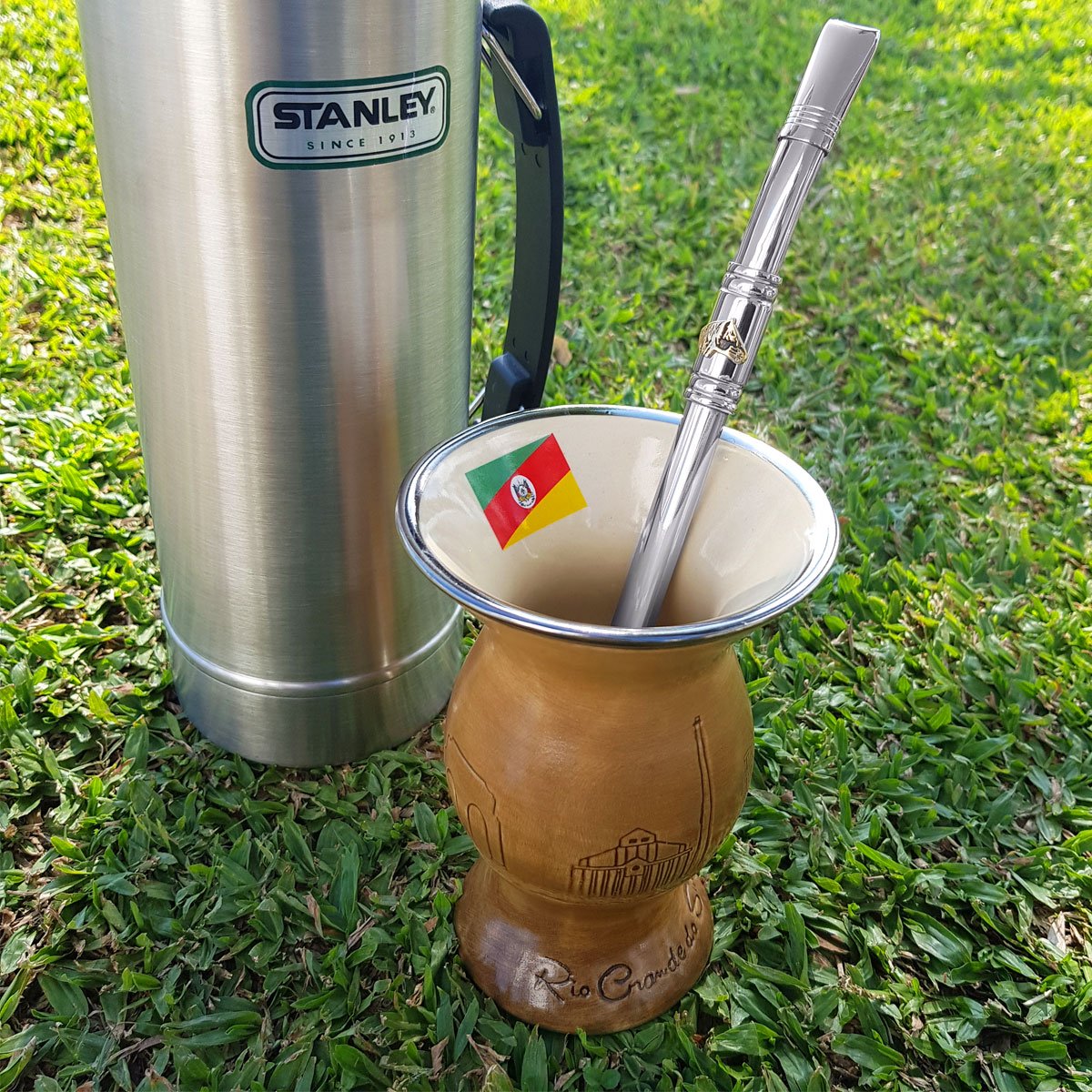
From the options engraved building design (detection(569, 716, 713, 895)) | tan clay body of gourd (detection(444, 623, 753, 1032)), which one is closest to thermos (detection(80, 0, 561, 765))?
tan clay body of gourd (detection(444, 623, 753, 1032))

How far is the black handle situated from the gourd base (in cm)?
66

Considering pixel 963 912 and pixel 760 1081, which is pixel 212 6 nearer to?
pixel 760 1081

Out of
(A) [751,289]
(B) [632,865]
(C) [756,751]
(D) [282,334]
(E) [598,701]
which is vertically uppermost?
(A) [751,289]

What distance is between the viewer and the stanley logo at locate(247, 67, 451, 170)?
114 cm

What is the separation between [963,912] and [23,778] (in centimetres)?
130

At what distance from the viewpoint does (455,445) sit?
1209 mm

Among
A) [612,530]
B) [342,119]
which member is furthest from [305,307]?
[612,530]

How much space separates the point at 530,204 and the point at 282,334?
42cm

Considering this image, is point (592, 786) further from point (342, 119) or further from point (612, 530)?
point (342, 119)

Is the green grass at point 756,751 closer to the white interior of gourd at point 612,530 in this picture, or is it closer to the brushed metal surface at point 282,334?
the brushed metal surface at point 282,334

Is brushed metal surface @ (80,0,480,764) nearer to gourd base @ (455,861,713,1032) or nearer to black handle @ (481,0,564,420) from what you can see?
black handle @ (481,0,564,420)

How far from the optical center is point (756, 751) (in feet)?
5.64

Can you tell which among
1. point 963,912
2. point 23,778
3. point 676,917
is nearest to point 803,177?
point 676,917

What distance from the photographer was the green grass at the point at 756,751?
133cm
